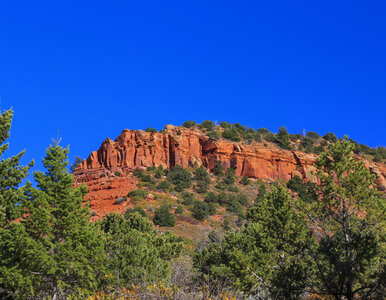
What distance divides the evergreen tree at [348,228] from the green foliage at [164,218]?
31.9m

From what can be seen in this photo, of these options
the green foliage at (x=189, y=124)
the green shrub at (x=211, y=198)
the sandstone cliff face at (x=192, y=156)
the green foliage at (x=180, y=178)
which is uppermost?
the green foliage at (x=189, y=124)

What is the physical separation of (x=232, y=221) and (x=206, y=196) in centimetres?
1019

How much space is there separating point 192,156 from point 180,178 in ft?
33.5

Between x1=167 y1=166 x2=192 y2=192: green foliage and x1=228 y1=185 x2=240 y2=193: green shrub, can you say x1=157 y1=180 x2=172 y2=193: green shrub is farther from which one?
x1=228 y1=185 x2=240 y2=193: green shrub

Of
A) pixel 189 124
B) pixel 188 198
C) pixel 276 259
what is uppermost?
pixel 189 124

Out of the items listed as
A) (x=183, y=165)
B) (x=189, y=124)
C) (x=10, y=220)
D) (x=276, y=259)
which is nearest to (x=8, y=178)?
(x=10, y=220)

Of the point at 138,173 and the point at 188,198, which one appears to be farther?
the point at 138,173

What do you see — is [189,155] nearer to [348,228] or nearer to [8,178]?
[8,178]

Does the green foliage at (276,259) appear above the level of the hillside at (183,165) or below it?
below

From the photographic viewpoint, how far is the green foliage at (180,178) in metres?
60.3

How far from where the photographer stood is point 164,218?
45.3 m

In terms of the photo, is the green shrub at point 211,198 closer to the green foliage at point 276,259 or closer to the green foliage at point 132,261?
the green foliage at point 132,261

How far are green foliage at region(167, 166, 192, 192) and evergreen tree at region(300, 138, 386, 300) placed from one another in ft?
151

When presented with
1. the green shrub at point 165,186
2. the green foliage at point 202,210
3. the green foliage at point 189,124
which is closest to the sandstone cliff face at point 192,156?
the green foliage at point 189,124
